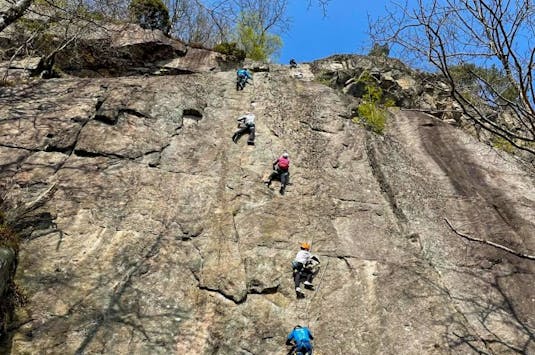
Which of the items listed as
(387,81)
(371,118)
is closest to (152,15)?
(387,81)

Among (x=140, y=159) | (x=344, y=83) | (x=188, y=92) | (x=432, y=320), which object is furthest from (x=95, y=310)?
(x=344, y=83)

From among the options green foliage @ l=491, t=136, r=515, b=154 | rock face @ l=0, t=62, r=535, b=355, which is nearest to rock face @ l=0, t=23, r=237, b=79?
rock face @ l=0, t=62, r=535, b=355

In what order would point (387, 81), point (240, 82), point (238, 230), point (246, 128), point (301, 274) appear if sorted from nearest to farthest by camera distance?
point (301, 274) < point (238, 230) < point (246, 128) < point (240, 82) < point (387, 81)

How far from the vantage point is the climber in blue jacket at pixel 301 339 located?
7992mm

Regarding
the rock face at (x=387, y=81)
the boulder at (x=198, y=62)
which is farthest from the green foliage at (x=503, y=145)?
the boulder at (x=198, y=62)

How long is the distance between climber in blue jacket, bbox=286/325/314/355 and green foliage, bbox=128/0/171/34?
19675mm

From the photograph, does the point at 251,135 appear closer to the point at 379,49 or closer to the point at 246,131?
the point at 246,131

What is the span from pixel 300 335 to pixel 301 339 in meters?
0.10

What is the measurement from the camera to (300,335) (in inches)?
321

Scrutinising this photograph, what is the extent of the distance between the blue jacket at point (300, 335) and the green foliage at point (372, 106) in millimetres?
10363

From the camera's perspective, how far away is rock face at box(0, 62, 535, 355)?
28.2 feet

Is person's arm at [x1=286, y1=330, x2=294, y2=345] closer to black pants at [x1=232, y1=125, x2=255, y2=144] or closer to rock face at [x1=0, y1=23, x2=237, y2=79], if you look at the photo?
black pants at [x1=232, y1=125, x2=255, y2=144]

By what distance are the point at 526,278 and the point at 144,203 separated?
32.3 ft

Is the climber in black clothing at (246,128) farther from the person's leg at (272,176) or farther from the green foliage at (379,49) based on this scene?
the green foliage at (379,49)
